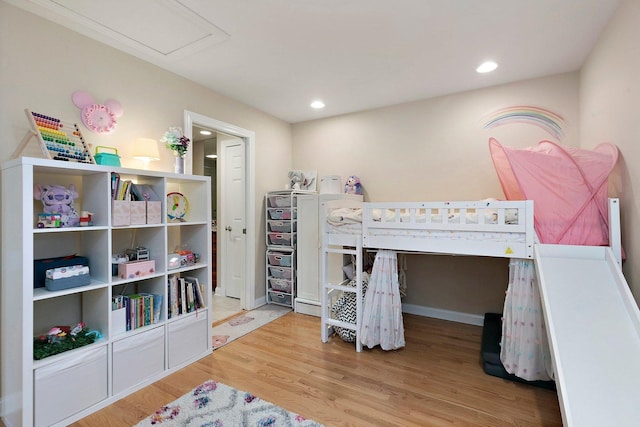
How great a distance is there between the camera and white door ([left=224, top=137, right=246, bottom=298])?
13.0ft

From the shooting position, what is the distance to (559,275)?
192 centimetres

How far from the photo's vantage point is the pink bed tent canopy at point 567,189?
2008mm

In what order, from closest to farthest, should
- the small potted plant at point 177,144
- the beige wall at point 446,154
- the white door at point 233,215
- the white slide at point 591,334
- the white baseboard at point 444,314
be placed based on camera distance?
the white slide at point 591,334 → the small potted plant at point 177,144 → the beige wall at point 446,154 → the white baseboard at point 444,314 → the white door at point 233,215

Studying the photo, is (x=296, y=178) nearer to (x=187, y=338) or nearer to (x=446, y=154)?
(x=446, y=154)

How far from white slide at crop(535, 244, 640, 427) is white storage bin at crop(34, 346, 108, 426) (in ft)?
8.30

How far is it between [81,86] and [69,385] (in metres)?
2.01

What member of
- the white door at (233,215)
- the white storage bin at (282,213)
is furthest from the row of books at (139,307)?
the white storage bin at (282,213)

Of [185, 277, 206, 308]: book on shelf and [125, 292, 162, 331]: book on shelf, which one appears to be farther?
[185, 277, 206, 308]: book on shelf

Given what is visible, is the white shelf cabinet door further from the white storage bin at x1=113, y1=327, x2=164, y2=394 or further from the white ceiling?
the white storage bin at x1=113, y1=327, x2=164, y2=394

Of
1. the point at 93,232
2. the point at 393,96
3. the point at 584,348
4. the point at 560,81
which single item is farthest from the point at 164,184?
the point at 560,81

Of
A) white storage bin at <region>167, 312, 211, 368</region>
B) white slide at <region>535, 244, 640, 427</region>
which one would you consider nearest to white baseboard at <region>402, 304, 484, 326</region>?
white slide at <region>535, 244, 640, 427</region>

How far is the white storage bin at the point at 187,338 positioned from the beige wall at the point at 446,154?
233cm

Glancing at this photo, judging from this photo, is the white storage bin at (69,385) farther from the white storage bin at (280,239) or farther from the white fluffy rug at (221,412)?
the white storage bin at (280,239)

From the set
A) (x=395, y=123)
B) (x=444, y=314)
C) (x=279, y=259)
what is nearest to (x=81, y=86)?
(x=279, y=259)
